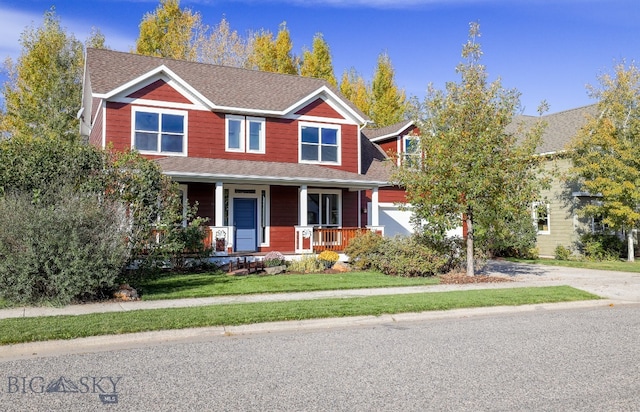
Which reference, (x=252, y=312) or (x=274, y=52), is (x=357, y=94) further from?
(x=252, y=312)

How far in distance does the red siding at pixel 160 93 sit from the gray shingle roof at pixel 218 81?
71 centimetres

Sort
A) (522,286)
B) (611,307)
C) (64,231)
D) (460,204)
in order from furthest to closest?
(460,204)
(522,286)
(611,307)
(64,231)

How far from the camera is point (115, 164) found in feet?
43.9

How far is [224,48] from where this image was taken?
38.6 metres

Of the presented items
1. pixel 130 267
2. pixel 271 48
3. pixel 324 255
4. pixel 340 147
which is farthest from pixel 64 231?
pixel 271 48

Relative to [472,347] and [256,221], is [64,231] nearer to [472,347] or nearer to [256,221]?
[472,347]

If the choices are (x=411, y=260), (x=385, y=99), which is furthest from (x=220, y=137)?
(x=385, y=99)

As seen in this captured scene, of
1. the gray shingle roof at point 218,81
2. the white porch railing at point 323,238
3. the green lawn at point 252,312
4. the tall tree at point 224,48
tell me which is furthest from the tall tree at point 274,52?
the green lawn at point 252,312

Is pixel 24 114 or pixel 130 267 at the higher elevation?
pixel 24 114

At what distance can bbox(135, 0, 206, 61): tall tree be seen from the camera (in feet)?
114

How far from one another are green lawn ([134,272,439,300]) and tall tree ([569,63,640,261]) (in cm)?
1183

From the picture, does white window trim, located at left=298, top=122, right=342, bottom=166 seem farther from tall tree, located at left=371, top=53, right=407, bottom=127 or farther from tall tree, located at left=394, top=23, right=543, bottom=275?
tall tree, located at left=371, top=53, right=407, bottom=127

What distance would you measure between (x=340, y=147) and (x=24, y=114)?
61.3 ft

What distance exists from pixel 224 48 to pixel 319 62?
7095mm
